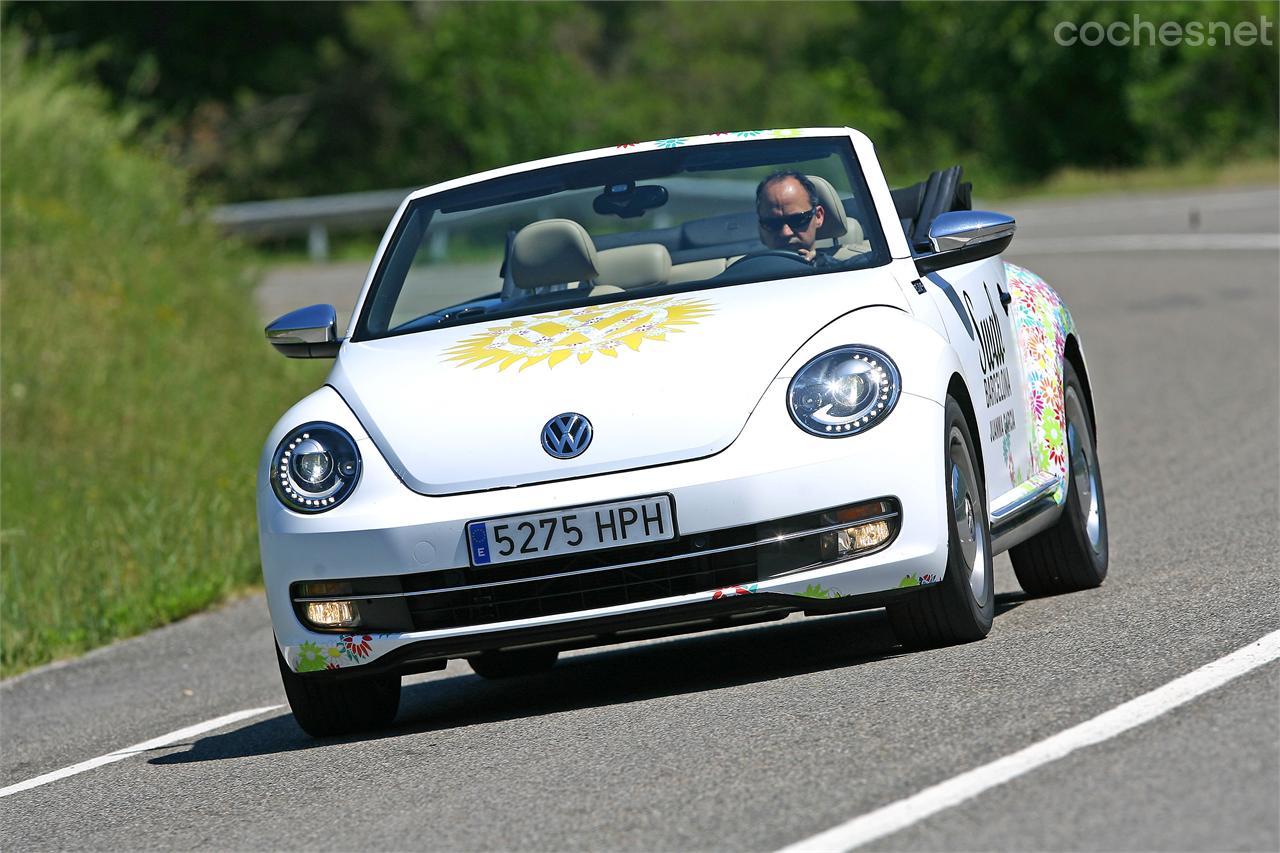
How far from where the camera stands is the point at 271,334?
278 inches

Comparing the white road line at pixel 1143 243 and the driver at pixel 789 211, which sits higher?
the driver at pixel 789 211

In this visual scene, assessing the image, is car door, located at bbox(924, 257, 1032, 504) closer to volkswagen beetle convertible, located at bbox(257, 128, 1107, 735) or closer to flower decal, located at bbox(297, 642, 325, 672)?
volkswagen beetle convertible, located at bbox(257, 128, 1107, 735)

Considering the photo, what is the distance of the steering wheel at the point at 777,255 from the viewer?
22.6 ft

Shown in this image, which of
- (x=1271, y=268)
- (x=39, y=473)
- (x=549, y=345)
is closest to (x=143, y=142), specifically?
(x=39, y=473)

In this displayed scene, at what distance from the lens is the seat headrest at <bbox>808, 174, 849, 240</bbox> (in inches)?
279

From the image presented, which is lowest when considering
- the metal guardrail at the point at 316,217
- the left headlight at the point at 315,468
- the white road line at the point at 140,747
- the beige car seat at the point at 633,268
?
the white road line at the point at 140,747

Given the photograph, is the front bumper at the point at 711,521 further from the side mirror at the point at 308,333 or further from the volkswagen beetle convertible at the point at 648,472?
the side mirror at the point at 308,333

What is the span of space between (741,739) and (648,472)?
2.81ft

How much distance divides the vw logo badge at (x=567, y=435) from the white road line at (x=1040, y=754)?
5.36ft

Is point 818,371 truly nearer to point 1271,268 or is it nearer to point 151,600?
point 151,600

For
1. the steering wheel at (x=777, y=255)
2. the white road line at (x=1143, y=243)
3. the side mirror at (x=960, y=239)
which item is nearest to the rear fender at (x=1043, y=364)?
the side mirror at (x=960, y=239)

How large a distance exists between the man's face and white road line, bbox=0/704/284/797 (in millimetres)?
2444

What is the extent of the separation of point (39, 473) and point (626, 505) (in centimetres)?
844

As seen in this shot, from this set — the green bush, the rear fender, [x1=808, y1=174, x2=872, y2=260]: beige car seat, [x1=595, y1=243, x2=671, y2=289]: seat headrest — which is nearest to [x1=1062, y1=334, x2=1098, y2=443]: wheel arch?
the rear fender
